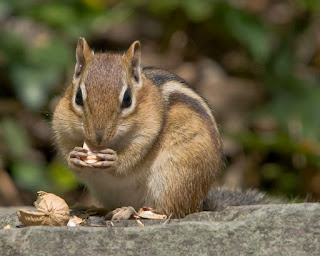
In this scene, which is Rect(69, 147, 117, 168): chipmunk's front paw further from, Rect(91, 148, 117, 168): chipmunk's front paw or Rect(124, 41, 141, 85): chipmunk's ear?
Rect(124, 41, 141, 85): chipmunk's ear

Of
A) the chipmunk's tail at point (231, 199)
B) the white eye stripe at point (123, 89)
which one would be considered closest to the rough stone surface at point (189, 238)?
the white eye stripe at point (123, 89)

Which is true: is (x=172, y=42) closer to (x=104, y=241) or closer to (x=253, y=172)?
(x=253, y=172)

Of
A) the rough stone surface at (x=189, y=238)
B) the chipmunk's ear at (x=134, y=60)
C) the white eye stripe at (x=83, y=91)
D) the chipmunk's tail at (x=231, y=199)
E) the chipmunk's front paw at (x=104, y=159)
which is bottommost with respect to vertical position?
the chipmunk's tail at (x=231, y=199)

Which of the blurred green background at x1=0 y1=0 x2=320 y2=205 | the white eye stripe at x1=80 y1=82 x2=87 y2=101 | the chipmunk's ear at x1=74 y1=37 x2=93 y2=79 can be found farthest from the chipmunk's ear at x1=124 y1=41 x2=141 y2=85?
the blurred green background at x1=0 y1=0 x2=320 y2=205

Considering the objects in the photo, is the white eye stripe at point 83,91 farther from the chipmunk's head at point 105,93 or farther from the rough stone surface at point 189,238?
the rough stone surface at point 189,238

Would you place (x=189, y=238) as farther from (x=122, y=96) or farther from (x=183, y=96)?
(x=183, y=96)

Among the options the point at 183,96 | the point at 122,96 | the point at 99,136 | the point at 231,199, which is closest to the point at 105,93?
the point at 122,96

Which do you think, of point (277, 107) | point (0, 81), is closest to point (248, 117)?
point (277, 107)

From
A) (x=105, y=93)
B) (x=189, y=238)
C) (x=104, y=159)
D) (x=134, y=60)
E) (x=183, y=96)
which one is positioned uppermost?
(x=134, y=60)
